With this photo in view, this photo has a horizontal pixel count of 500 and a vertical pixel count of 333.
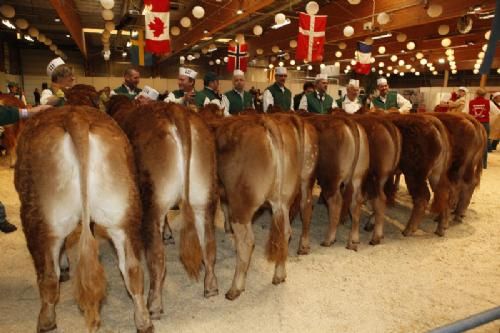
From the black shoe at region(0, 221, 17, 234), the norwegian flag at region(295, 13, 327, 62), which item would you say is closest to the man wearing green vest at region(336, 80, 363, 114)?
the norwegian flag at region(295, 13, 327, 62)

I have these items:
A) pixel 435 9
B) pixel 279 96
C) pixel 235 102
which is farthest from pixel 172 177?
pixel 435 9

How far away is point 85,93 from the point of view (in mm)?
4070

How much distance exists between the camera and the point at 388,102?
9.45 m

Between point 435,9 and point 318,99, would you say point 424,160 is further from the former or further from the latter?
point 435,9

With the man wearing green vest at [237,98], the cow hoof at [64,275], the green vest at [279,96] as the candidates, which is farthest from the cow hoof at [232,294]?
the green vest at [279,96]

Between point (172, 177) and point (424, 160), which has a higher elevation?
point (172, 177)

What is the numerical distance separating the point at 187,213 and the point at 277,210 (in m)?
0.96

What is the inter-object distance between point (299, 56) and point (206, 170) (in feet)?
25.6

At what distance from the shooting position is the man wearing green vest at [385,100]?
9164 millimetres

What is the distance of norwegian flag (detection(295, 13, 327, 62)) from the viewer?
9.97 metres

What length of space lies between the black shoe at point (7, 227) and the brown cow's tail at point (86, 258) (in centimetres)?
303

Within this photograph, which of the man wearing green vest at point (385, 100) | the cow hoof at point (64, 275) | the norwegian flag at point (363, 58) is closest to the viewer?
the cow hoof at point (64, 275)

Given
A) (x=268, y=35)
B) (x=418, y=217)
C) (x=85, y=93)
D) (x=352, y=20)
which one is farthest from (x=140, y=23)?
(x=418, y=217)

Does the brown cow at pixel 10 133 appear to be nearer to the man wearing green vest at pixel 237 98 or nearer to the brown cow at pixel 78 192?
the man wearing green vest at pixel 237 98
